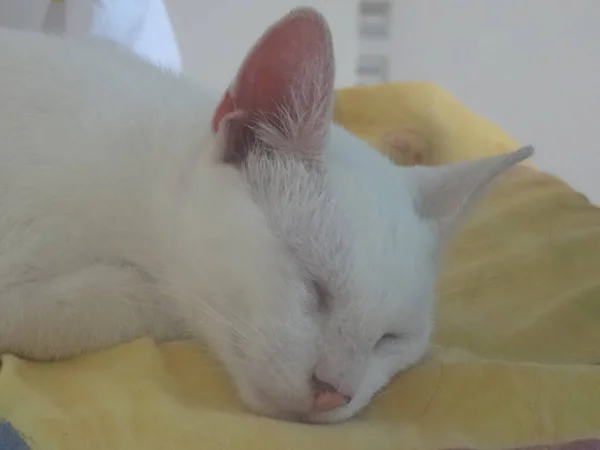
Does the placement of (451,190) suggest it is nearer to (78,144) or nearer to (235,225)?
(235,225)

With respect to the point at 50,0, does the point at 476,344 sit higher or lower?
lower

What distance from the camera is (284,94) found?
75cm

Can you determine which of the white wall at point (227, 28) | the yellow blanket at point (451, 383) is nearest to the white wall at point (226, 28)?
the white wall at point (227, 28)

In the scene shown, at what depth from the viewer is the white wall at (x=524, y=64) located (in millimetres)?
2045

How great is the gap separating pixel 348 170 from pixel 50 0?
1157mm

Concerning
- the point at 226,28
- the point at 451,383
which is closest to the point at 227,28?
the point at 226,28

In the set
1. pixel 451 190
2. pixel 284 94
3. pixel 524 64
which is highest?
pixel 284 94

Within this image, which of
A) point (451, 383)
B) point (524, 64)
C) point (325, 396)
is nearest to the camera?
point (325, 396)

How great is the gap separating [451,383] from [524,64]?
5.11 ft

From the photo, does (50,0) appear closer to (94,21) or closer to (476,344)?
(94,21)

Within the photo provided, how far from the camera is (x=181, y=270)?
78 centimetres

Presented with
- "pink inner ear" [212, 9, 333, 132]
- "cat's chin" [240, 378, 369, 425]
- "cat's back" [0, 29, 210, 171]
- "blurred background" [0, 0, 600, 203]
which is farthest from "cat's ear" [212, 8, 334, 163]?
"blurred background" [0, 0, 600, 203]

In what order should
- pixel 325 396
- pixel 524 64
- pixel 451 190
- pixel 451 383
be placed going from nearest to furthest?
pixel 325 396 → pixel 451 383 → pixel 451 190 → pixel 524 64

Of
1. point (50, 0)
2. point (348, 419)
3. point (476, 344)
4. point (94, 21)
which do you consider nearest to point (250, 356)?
point (348, 419)
